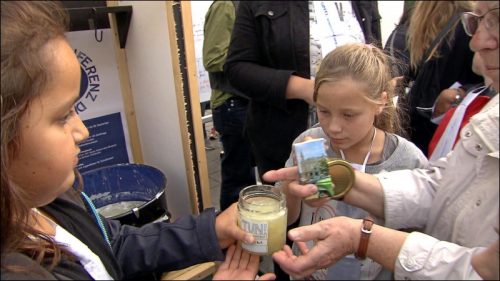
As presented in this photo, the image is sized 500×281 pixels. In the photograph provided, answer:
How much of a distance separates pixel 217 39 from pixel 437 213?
7.14ft

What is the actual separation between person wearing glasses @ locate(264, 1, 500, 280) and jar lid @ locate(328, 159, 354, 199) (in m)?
0.02

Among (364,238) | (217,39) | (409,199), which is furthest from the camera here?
(217,39)

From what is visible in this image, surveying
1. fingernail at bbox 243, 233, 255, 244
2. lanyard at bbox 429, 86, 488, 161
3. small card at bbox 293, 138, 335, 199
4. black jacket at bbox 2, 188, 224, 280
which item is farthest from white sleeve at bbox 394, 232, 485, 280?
lanyard at bbox 429, 86, 488, 161

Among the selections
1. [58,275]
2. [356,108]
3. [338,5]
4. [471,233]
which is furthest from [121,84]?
[471,233]

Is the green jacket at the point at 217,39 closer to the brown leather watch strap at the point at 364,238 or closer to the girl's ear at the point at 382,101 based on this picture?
the girl's ear at the point at 382,101

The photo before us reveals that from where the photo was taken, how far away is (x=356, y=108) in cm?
131

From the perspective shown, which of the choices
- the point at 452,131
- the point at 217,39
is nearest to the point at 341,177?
the point at 452,131

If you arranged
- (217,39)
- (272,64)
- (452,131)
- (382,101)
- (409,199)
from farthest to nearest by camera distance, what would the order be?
(217,39) → (272,64) → (452,131) → (382,101) → (409,199)

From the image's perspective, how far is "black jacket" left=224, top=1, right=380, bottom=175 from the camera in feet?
5.52

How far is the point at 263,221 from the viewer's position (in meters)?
0.94

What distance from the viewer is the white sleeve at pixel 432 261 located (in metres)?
0.82

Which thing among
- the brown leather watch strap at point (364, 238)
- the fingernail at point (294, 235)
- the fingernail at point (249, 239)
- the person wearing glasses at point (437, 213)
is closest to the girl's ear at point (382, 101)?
the person wearing glasses at point (437, 213)

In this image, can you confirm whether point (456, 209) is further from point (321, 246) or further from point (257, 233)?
point (257, 233)

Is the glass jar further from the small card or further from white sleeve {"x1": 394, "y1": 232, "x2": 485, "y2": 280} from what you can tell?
white sleeve {"x1": 394, "y1": 232, "x2": 485, "y2": 280}
